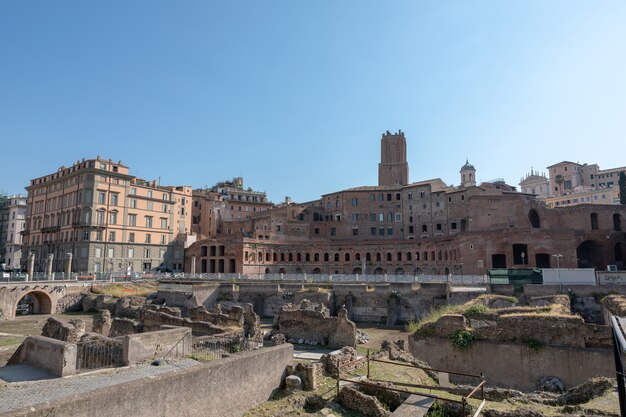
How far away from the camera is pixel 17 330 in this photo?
100 ft

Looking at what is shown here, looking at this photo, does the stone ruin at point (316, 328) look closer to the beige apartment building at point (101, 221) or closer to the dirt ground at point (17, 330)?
the dirt ground at point (17, 330)

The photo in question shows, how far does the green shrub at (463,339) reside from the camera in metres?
17.6

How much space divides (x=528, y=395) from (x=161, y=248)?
62.8 metres

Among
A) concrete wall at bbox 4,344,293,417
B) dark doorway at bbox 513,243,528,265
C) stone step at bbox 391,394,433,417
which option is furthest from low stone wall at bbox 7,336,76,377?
dark doorway at bbox 513,243,528,265

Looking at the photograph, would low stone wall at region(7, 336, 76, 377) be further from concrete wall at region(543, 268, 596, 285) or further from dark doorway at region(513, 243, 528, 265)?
dark doorway at region(513, 243, 528, 265)

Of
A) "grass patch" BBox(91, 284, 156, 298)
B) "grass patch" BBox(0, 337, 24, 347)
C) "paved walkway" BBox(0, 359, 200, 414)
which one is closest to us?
"paved walkway" BBox(0, 359, 200, 414)

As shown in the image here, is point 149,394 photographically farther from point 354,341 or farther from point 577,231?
point 577,231

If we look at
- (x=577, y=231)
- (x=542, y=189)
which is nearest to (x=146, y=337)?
(x=577, y=231)

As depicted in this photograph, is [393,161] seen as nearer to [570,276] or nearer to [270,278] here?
[270,278]

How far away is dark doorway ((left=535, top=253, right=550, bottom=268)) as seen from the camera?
48.5 metres

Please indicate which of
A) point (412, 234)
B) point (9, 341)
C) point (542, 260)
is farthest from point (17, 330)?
point (412, 234)

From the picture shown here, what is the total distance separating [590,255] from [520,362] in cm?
4504

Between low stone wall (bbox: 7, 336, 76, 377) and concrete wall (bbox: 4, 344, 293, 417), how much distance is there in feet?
19.0

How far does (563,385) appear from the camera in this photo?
51.8 feet
